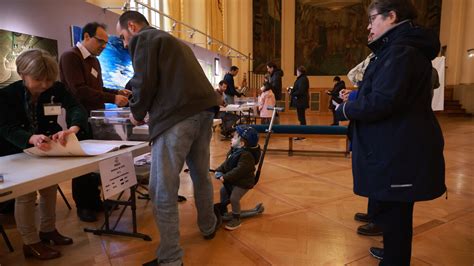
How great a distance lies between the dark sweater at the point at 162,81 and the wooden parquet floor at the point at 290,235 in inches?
38.7

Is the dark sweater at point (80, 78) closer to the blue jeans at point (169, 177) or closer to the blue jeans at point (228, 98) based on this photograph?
the blue jeans at point (169, 177)

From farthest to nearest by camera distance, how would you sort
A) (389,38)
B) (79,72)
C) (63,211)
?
(63,211)
(79,72)
(389,38)

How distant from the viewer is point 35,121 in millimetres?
2143

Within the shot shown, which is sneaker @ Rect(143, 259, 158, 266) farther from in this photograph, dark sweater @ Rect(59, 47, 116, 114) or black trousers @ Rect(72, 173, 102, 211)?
dark sweater @ Rect(59, 47, 116, 114)

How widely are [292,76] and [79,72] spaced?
14.6m

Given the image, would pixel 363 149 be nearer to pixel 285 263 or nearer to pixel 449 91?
pixel 285 263

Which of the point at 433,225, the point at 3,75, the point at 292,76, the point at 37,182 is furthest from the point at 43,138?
the point at 292,76

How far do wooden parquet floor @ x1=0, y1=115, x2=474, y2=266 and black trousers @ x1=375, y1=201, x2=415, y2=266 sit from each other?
45 centimetres

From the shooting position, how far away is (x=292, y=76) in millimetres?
16625

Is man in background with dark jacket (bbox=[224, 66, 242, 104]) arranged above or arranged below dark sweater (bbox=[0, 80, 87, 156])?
above

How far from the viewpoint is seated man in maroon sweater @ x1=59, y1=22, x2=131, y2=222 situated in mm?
2742

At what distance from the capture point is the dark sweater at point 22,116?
6.23 feet

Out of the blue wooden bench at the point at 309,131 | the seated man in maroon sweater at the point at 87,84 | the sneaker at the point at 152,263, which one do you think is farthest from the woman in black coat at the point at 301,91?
the sneaker at the point at 152,263

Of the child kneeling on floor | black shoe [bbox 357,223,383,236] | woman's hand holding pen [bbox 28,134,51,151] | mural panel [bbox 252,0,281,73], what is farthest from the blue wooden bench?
mural panel [bbox 252,0,281,73]
